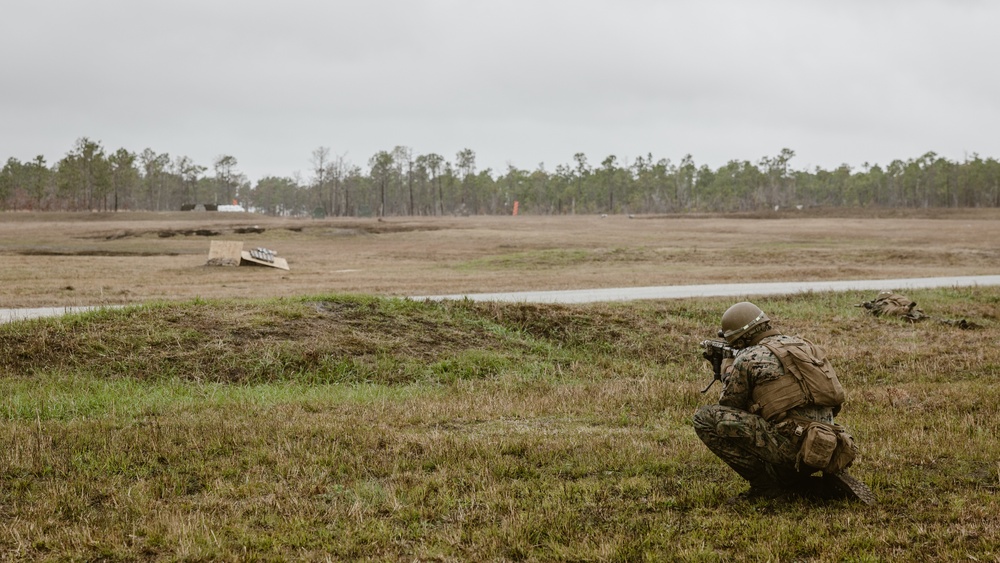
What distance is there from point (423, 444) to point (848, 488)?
3.65 metres

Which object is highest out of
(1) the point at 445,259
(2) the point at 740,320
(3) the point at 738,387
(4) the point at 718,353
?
(2) the point at 740,320

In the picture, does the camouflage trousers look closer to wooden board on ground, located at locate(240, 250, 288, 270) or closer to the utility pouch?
the utility pouch

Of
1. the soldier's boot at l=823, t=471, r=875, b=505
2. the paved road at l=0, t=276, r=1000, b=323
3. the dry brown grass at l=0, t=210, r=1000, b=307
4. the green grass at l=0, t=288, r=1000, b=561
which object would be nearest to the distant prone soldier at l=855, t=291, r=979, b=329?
the green grass at l=0, t=288, r=1000, b=561

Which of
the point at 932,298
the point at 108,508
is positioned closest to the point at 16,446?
the point at 108,508

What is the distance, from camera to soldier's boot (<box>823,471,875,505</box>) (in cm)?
596

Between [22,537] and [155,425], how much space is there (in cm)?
311

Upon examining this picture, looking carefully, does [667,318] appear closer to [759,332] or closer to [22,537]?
[759,332]

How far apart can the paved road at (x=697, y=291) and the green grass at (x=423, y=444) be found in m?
3.83

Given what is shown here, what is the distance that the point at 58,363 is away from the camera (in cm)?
1191

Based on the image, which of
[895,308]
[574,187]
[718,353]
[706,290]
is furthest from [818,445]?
[574,187]

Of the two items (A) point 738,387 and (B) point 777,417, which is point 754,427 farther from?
(A) point 738,387

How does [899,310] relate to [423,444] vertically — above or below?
above

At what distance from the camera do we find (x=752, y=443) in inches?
232

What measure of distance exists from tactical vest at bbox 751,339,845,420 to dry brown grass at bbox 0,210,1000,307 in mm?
16215
